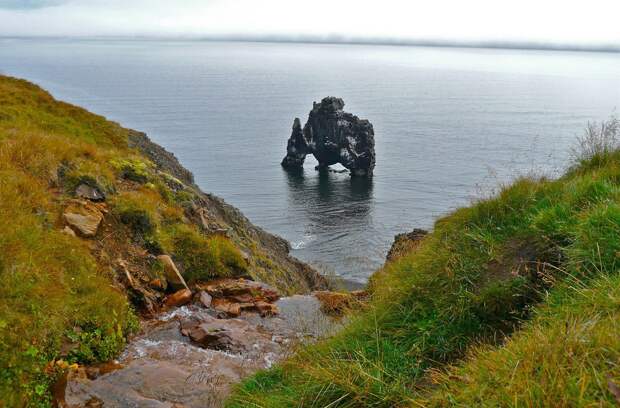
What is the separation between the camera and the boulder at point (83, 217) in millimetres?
12516

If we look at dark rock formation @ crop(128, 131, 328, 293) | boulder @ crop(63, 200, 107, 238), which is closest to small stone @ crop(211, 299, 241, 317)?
dark rock formation @ crop(128, 131, 328, 293)

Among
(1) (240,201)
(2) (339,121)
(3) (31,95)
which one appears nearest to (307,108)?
(2) (339,121)

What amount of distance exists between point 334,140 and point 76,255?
95874mm

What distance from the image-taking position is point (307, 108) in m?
154

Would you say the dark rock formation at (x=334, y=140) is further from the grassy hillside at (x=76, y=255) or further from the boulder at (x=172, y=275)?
the boulder at (x=172, y=275)

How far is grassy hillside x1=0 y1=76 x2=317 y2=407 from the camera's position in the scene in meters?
7.89

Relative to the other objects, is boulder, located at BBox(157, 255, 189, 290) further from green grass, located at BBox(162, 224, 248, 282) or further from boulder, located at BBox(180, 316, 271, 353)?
boulder, located at BBox(180, 316, 271, 353)

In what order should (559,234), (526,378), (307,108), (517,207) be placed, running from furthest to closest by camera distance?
(307,108) < (517,207) < (559,234) < (526,378)

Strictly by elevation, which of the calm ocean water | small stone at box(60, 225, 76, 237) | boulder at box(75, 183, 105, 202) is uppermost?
boulder at box(75, 183, 105, 202)

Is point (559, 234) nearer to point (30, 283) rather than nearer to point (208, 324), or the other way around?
point (208, 324)

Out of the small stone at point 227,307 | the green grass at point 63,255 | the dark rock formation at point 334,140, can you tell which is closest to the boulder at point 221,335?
the small stone at point 227,307

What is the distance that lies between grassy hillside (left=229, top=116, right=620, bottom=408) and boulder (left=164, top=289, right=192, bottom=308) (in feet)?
19.8

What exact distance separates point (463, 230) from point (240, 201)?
6699 centimetres

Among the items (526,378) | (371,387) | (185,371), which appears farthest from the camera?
(185,371)
